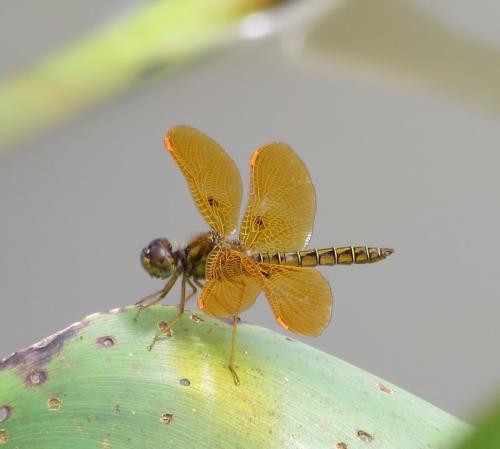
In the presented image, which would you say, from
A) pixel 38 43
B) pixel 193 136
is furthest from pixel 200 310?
pixel 38 43

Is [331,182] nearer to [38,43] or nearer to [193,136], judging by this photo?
[38,43]

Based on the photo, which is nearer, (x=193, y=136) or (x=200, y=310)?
(x=200, y=310)

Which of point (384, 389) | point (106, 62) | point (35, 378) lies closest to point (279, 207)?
point (384, 389)

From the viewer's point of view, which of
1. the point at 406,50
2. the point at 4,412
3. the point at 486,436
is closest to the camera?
the point at 486,436

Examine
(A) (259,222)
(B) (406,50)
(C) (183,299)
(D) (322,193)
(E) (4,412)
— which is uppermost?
(B) (406,50)

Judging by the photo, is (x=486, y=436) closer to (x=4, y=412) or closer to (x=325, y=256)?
(x=4, y=412)

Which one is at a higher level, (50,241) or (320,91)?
(320,91)

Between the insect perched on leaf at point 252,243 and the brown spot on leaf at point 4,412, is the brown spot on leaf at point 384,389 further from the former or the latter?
the brown spot on leaf at point 4,412
